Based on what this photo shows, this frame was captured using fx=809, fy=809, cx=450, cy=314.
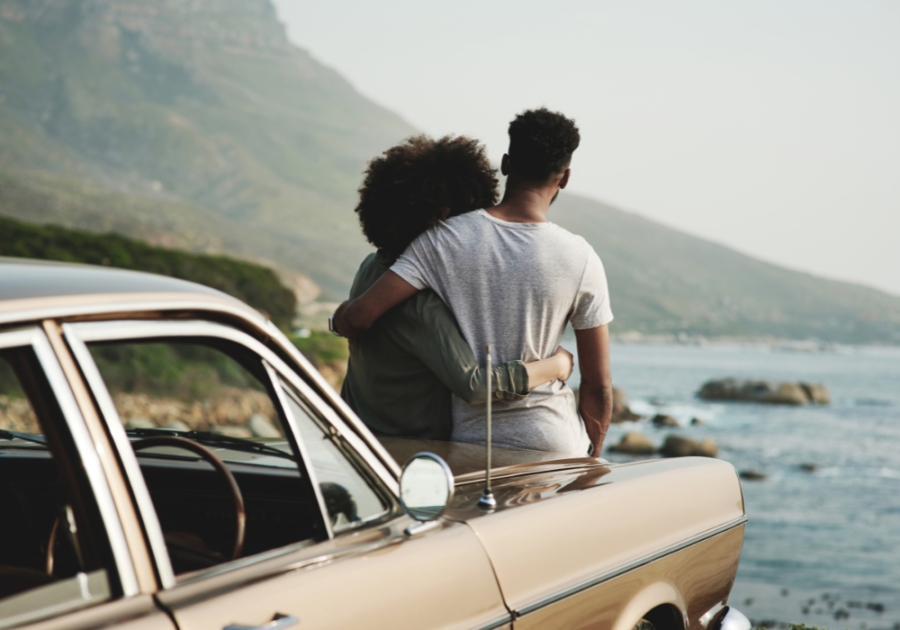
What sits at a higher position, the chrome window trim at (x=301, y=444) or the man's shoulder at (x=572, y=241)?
the man's shoulder at (x=572, y=241)

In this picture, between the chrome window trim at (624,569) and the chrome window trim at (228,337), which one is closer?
the chrome window trim at (228,337)

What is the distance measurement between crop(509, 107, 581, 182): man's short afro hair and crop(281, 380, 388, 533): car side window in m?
1.56

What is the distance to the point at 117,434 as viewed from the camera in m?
1.38

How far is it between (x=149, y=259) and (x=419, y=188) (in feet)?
76.3

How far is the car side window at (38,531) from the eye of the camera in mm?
1320

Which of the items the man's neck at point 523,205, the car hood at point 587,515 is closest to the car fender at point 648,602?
the car hood at point 587,515

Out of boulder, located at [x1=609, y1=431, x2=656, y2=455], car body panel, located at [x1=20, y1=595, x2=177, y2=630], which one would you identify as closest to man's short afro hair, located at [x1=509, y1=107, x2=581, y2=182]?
car body panel, located at [x1=20, y1=595, x2=177, y2=630]

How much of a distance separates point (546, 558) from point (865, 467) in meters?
35.5

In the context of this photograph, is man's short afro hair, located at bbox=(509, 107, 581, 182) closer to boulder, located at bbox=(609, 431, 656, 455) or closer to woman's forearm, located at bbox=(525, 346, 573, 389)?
woman's forearm, located at bbox=(525, 346, 573, 389)

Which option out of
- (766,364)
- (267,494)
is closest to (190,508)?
(267,494)

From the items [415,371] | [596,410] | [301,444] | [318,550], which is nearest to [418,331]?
[415,371]

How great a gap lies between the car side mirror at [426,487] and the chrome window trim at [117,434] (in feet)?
1.81

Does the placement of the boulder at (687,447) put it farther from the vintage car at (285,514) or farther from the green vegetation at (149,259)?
the vintage car at (285,514)

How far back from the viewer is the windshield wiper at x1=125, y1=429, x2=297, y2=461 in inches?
88.7
